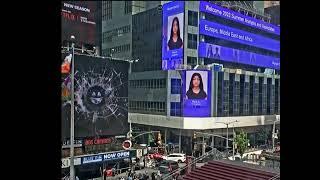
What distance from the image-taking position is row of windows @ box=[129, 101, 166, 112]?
190ft

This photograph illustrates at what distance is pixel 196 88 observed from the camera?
180ft

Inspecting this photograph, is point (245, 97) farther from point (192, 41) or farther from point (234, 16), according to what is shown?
point (234, 16)

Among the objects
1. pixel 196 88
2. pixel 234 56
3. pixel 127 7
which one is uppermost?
pixel 127 7

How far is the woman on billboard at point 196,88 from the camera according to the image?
54.6m

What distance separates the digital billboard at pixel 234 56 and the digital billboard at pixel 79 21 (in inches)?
776

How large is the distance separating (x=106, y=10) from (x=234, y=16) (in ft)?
99.9

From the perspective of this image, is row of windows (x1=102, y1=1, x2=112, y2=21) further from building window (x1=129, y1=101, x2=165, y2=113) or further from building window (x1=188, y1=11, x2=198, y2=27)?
building window (x1=188, y1=11, x2=198, y2=27)

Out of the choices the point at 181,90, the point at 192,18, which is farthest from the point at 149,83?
the point at 192,18

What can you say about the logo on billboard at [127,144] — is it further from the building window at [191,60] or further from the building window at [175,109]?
the building window at [191,60]

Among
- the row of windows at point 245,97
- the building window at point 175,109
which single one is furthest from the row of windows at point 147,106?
the row of windows at point 245,97

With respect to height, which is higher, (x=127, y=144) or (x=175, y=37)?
(x=175, y=37)

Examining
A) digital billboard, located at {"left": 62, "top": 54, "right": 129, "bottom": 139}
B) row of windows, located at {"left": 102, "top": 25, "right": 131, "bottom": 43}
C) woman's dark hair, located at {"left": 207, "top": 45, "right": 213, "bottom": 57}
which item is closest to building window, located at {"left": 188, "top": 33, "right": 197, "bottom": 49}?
woman's dark hair, located at {"left": 207, "top": 45, "right": 213, "bottom": 57}

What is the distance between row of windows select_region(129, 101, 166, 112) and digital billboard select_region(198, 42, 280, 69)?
9951mm
